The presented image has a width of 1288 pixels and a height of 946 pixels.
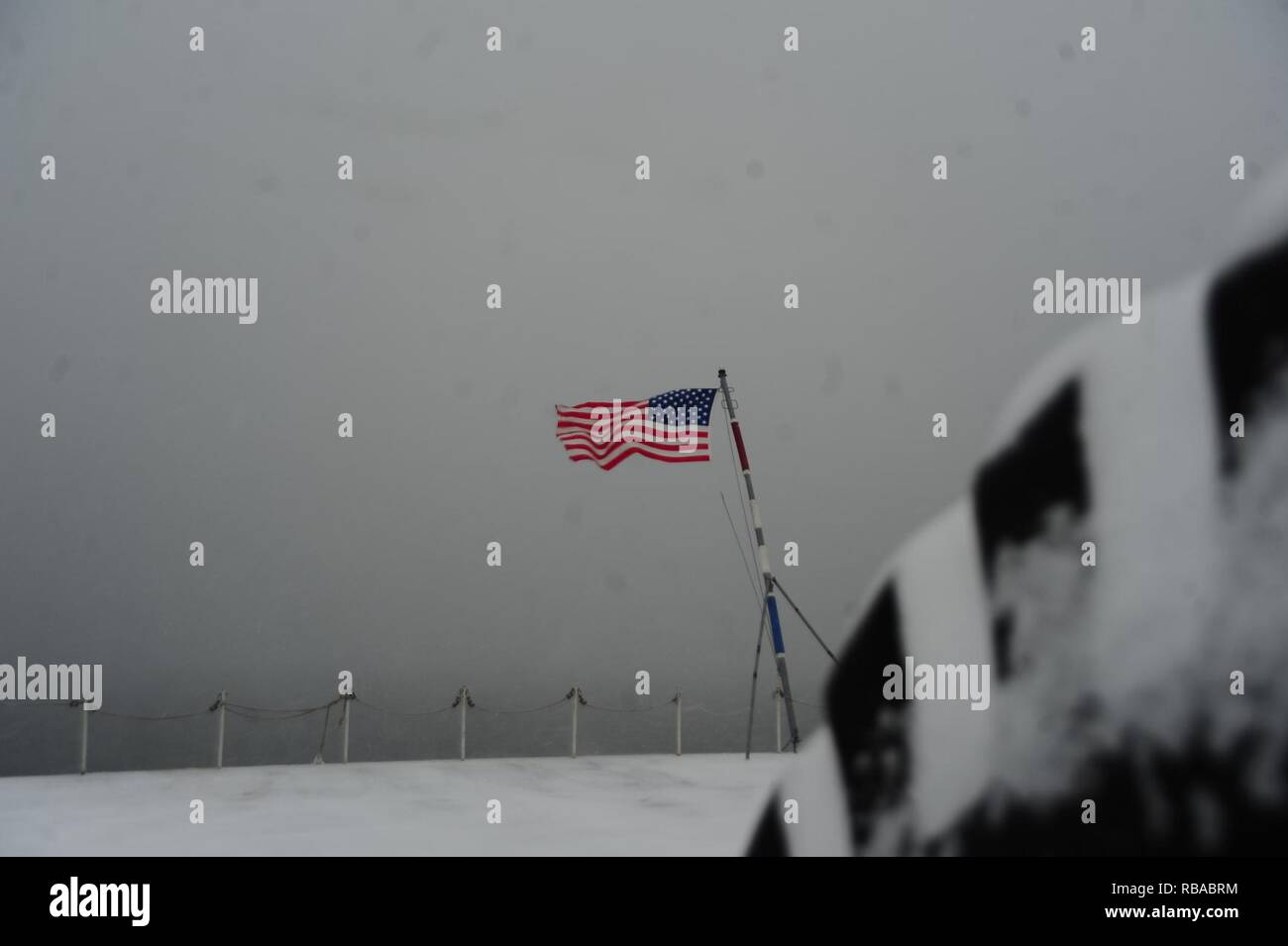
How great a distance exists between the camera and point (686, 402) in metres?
16.6

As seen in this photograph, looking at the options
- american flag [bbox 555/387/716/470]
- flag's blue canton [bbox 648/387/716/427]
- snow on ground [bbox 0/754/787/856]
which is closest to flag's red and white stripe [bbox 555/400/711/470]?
american flag [bbox 555/387/716/470]

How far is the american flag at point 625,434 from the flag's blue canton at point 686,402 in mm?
121

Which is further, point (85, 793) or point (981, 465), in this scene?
point (85, 793)

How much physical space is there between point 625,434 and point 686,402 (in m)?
1.11

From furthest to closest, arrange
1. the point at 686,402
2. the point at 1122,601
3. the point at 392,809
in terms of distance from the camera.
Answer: the point at 686,402
the point at 392,809
the point at 1122,601

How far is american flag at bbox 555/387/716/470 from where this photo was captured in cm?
1605

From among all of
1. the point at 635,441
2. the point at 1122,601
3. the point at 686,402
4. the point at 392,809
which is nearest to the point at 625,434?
the point at 635,441

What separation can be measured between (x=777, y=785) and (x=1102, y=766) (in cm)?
31

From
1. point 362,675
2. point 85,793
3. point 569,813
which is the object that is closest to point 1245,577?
point 569,813

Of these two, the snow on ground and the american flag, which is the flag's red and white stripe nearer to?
the american flag

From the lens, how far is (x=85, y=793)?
1293cm

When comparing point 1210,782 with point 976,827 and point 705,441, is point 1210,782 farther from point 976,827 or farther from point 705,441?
point 705,441

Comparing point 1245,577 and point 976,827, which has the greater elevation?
point 1245,577

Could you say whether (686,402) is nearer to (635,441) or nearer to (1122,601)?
(635,441)
